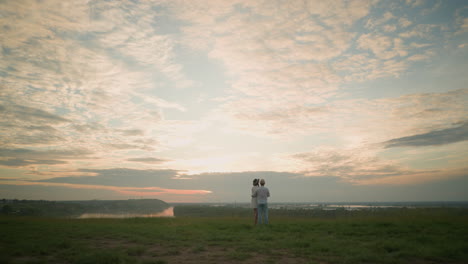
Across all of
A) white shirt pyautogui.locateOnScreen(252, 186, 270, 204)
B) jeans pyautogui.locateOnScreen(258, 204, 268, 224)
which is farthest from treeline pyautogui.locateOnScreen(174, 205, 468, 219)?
white shirt pyautogui.locateOnScreen(252, 186, 270, 204)

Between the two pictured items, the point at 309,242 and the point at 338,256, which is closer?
the point at 338,256

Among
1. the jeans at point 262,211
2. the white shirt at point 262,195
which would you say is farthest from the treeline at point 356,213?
the white shirt at point 262,195

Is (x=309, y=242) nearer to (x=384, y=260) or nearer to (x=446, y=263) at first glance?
(x=384, y=260)

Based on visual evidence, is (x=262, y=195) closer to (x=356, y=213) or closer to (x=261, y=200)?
(x=261, y=200)

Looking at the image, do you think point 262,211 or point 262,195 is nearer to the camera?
point 262,195

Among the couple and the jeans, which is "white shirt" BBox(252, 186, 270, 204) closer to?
the couple

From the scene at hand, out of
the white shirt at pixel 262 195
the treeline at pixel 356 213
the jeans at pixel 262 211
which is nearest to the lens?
the jeans at pixel 262 211

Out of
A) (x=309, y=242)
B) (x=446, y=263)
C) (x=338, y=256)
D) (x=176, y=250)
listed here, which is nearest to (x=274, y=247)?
(x=309, y=242)

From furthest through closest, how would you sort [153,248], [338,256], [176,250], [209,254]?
[153,248], [176,250], [209,254], [338,256]

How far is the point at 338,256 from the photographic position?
7.54m

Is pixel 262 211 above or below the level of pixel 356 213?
above

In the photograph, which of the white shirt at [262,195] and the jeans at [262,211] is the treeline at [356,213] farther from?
the white shirt at [262,195]

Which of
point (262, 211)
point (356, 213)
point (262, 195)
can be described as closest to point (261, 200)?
point (262, 195)

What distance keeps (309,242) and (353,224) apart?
245 inches
